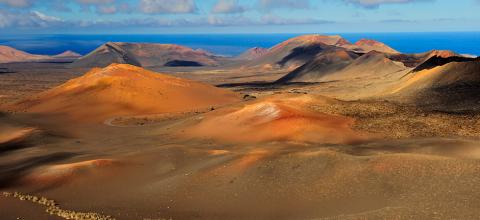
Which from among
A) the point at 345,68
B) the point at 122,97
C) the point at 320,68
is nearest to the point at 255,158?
the point at 122,97

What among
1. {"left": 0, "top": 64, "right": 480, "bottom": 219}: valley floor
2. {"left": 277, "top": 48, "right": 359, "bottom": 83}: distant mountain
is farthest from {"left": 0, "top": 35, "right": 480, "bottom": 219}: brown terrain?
{"left": 277, "top": 48, "right": 359, "bottom": 83}: distant mountain

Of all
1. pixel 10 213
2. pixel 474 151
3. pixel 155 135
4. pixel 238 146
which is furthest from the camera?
pixel 155 135

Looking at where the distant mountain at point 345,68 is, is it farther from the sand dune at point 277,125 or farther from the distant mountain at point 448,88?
the sand dune at point 277,125

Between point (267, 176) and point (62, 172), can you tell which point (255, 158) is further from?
point (62, 172)

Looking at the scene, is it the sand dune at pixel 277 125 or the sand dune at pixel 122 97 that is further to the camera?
the sand dune at pixel 122 97

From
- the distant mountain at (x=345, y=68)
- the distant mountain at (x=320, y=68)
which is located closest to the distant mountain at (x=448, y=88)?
the distant mountain at (x=345, y=68)

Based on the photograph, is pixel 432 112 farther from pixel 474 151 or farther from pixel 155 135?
pixel 155 135

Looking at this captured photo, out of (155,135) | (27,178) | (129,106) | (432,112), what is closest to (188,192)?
(27,178)
